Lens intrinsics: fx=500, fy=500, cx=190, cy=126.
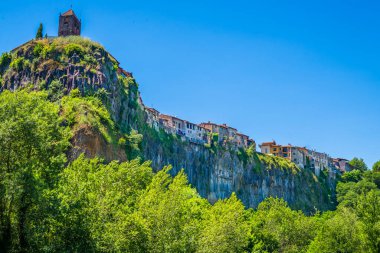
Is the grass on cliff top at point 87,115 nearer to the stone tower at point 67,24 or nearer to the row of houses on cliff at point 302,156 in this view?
the stone tower at point 67,24

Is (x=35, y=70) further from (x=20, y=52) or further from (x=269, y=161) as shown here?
(x=269, y=161)

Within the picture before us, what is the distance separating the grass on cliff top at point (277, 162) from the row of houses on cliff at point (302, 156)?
531 cm

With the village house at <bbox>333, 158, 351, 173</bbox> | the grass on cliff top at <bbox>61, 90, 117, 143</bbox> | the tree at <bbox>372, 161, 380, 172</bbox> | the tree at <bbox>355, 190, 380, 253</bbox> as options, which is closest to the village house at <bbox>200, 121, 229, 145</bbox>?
the tree at <bbox>372, 161, 380, 172</bbox>

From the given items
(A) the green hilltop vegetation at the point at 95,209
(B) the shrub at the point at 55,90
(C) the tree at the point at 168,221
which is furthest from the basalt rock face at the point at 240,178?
(C) the tree at the point at 168,221

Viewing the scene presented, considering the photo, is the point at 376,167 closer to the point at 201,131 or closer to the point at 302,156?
the point at 302,156

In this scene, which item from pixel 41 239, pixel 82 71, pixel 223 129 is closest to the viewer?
pixel 41 239

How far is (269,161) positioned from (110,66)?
76.9 m

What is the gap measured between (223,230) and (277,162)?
363ft

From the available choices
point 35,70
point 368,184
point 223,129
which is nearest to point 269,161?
point 223,129

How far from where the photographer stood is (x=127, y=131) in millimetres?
85688

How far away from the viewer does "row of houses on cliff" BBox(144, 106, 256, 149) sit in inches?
5036

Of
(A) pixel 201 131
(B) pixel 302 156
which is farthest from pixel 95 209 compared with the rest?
(B) pixel 302 156

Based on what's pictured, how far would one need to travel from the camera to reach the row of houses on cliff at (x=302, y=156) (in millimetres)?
169000

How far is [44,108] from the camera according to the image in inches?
1197
